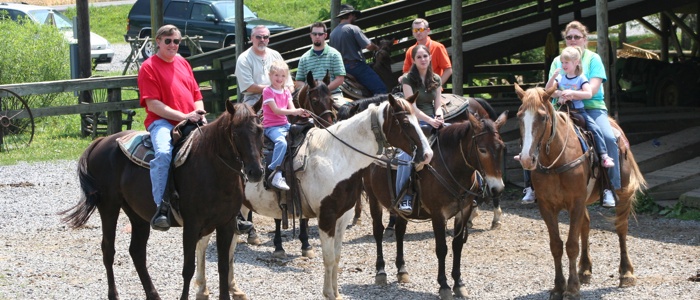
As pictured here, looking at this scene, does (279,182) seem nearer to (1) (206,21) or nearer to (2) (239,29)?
(2) (239,29)

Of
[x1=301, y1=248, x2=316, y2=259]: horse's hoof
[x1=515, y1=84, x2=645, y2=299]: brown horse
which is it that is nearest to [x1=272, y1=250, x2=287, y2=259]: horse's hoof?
[x1=301, y1=248, x2=316, y2=259]: horse's hoof

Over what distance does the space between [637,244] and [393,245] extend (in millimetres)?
2677

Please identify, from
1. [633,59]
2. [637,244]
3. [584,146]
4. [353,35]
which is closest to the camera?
[584,146]

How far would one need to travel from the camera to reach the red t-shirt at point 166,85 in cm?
845

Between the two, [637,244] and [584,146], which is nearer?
[584,146]

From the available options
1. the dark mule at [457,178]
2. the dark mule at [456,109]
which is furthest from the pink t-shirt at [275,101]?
the dark mule at [457,178]

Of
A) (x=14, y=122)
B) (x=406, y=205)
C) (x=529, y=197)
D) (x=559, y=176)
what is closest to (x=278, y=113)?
(x=406, y=205)

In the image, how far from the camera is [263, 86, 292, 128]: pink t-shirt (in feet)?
A: 31.1

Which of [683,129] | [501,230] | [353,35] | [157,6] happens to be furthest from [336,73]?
[157,6]

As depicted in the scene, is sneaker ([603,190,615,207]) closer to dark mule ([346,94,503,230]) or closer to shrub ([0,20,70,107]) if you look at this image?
dark mule ([346,94,503,230])

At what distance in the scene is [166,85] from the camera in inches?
334

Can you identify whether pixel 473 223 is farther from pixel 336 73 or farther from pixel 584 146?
pixel 584 146

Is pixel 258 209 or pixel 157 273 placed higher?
pixel 258 209

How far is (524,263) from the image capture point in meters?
10.5
